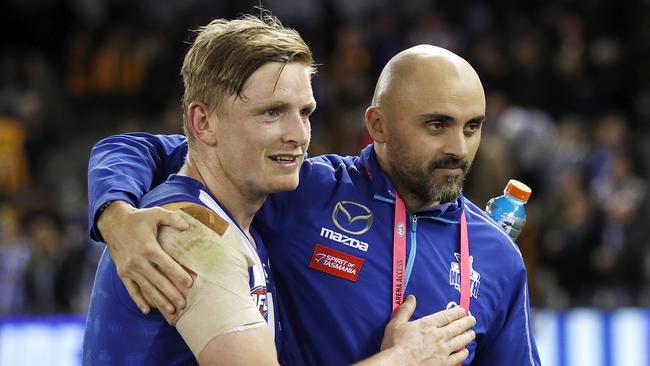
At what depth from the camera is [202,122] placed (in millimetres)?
3443

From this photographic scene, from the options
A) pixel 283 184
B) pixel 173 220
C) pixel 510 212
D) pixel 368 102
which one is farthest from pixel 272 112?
pixel 368 102

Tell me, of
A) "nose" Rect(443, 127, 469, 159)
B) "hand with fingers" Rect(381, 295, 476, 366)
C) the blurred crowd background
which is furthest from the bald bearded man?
the blurred crowd background

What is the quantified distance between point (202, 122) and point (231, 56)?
242 mm

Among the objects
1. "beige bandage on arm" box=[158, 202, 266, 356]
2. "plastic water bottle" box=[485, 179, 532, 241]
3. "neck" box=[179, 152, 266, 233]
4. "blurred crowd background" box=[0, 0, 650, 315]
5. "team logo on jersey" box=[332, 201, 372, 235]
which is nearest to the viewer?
"beige bandage on arm" box=[158, 202, 266, 356]

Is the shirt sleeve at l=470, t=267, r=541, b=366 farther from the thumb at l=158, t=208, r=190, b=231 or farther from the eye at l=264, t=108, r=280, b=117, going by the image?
the thumb at l=158, t=208, r=190, b=231

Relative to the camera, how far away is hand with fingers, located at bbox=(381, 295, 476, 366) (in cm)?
349

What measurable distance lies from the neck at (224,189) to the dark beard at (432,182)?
2.10 ft

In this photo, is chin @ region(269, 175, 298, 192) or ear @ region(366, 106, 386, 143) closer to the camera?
chin @ region(269, 175, 298, 192)

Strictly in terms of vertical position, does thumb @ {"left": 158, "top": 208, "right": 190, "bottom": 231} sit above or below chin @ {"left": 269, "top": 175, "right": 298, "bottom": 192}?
below

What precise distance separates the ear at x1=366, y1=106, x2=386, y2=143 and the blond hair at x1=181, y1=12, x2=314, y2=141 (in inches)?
21.9

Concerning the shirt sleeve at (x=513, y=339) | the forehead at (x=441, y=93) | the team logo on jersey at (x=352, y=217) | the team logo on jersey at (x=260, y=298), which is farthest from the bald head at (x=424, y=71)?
the team logo on jersey at (x=260, y=298)

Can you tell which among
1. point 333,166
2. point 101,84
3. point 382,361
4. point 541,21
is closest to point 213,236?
point 382,361

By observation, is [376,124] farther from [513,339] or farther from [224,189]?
[513,339]

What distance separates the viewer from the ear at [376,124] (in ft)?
13.1
